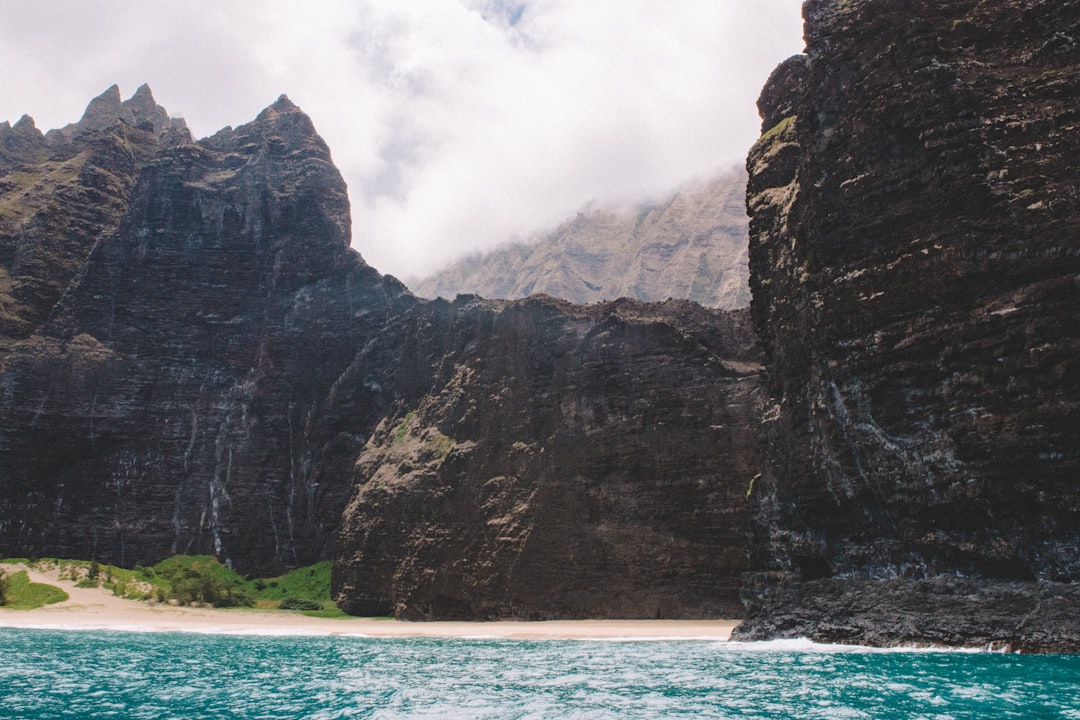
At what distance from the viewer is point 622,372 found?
52.6m

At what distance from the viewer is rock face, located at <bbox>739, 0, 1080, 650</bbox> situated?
2383cm

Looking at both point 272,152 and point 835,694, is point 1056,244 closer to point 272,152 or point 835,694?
point 835,694

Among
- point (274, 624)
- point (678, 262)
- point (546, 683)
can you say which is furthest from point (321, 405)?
point (678, 262)

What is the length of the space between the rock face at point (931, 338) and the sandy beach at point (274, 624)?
9.80m

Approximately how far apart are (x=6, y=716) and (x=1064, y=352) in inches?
1167

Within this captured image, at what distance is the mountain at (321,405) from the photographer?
49.3 metres

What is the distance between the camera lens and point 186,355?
2798 inches

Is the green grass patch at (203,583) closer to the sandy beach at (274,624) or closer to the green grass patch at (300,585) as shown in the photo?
the green grass patch at (300,585)

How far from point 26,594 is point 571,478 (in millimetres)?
40178

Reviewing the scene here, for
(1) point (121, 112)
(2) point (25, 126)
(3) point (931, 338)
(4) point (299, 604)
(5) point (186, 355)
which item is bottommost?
(4) point (299, 604)

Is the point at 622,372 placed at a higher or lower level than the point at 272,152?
lower

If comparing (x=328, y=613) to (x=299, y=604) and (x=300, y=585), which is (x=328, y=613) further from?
(x=300, y=585)

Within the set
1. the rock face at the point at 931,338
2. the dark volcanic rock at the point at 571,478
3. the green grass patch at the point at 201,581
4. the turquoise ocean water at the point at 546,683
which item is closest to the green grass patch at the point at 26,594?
the green grass patch at the point at 201,581

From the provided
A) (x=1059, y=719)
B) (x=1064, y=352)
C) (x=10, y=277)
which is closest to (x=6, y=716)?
(x=1059, y=719)
